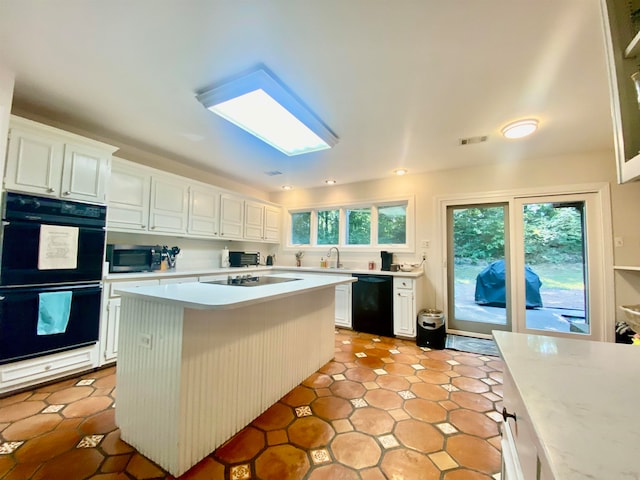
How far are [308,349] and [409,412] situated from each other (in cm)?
94

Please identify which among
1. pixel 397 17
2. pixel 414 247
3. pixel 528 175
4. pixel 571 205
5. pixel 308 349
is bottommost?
pixel 308 349

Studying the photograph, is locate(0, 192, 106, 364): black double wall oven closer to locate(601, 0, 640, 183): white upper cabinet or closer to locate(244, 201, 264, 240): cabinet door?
locate(244, 201, 264, 240): cabinet door

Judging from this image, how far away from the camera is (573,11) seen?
1.36 meters

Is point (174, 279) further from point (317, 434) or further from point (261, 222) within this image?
point (317, 434)

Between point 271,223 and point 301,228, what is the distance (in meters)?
0.62

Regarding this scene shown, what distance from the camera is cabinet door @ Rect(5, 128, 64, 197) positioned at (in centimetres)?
204

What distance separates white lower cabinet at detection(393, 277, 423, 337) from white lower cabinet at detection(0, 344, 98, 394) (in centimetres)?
337

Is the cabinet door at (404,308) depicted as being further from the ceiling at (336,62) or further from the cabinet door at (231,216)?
the cabinet door at (231,216)

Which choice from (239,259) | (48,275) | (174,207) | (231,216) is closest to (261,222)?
(231,216)

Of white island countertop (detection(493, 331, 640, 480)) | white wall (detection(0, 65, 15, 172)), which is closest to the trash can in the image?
white island countertop (detection(493, 331, 640, 480))

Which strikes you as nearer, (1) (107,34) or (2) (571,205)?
(1) (107,34)

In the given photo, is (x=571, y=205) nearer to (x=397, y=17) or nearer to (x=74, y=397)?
(x=397, y=17)

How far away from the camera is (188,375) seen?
1364 mm

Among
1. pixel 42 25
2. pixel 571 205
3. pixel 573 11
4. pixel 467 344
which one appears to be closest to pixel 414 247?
pixel 467 344
